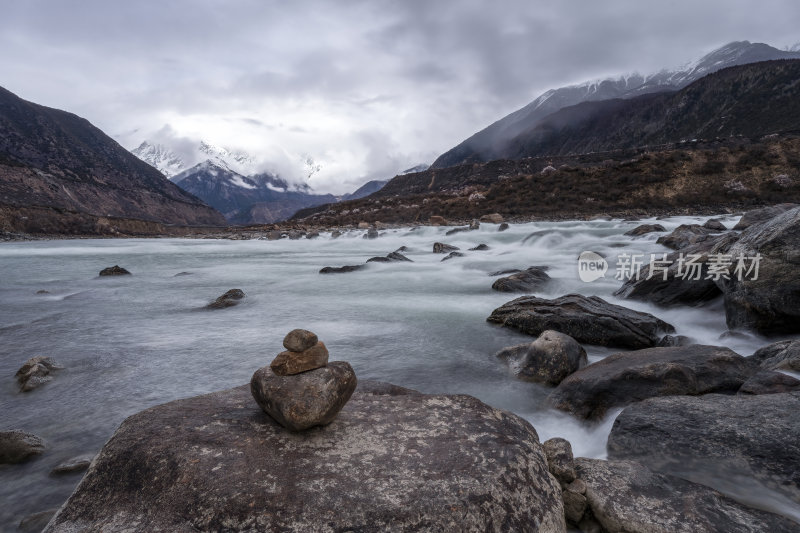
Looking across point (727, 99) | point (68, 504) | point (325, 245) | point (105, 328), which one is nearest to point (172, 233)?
point (325, 245)

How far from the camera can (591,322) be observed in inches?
241

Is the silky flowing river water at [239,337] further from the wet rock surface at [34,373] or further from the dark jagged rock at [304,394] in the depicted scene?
the dark jagged rock at [304,394]

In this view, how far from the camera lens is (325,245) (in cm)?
2909

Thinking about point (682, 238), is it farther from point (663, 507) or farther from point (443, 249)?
point (663, 507)

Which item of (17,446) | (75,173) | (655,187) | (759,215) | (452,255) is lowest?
(17,446)

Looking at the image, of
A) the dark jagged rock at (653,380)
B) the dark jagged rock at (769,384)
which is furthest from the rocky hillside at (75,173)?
the dark jagged rock at (769,384)

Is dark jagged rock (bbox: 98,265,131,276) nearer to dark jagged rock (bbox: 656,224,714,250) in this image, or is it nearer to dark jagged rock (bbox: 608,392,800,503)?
dark jagged rock (bbox: 608,392,800,503)

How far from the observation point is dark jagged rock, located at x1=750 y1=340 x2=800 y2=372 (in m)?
4.00

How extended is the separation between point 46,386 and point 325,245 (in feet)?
79.7

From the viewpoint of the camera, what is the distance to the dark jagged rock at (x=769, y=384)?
357 cm

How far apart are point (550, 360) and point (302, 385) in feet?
11.2

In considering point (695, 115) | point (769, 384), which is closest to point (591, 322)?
point (769, 384)

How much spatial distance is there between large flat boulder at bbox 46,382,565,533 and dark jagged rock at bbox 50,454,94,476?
43.7 inches

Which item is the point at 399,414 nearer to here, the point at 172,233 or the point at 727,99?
the point at 172,233
